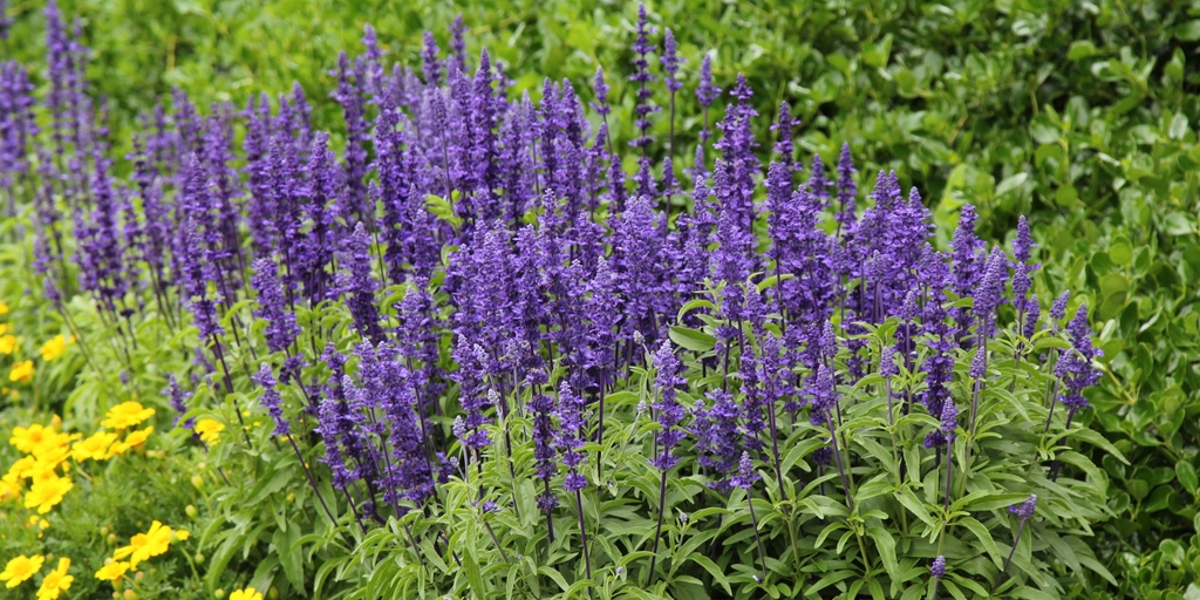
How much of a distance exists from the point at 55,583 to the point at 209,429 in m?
0.90

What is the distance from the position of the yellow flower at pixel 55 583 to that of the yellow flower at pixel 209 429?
766 mm

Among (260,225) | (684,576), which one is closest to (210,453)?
(260,225)

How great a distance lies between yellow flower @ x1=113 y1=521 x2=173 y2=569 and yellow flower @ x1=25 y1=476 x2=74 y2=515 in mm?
543

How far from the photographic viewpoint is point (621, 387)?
4145mm

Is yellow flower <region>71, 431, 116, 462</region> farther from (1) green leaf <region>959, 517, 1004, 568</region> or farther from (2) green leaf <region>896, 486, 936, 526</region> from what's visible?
(1) green leaf <region>959, 517, 1004, 568</region>

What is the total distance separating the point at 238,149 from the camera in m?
8.40

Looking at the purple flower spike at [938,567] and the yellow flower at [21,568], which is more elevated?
the purple flower spike at [938,567]

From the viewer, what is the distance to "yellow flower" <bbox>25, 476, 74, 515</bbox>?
5012 mm

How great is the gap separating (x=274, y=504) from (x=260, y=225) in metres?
1.38

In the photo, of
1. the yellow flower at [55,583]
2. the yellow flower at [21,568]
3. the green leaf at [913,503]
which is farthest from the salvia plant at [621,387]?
the yellow flower at [21,568]

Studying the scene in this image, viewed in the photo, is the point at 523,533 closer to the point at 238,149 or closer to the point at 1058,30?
the point at 1058,30

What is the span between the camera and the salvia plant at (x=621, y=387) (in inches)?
139

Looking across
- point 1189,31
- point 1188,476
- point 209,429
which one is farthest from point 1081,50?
point 209,429

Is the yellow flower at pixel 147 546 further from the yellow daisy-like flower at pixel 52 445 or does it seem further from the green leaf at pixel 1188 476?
the green leaf at pixel 1188 476
